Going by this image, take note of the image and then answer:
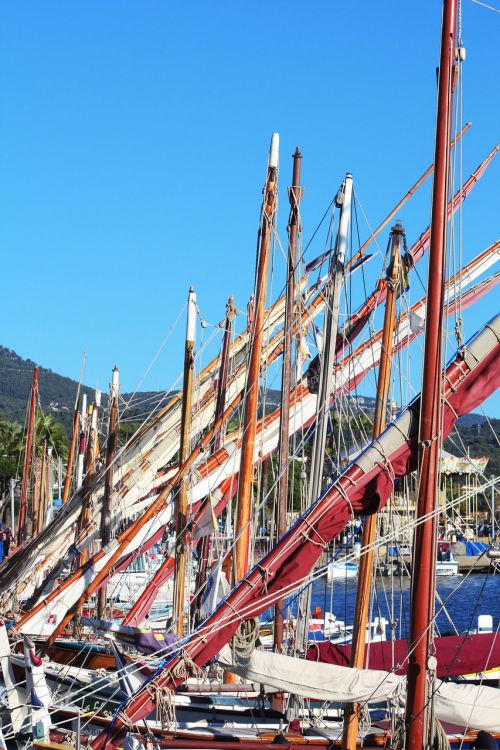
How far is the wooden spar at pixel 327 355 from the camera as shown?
62.1 feet

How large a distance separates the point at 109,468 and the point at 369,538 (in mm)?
12813

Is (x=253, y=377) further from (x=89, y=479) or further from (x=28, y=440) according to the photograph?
(x=28, y=440)

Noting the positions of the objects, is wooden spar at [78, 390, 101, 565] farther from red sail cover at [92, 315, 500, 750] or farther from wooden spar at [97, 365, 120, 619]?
red sail cover at [92, 315, 500, 750]

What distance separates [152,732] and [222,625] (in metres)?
3.01

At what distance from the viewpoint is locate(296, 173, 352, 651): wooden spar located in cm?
1892

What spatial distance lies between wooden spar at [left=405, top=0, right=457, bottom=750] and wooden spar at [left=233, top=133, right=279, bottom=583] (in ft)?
21.8

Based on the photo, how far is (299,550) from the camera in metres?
13.7

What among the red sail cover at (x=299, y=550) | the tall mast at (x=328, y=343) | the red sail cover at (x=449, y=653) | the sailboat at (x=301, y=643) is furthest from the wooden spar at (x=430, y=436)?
the red sail cover at (x=449, y=653)

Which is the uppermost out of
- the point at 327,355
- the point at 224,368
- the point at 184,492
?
the point at 224,368

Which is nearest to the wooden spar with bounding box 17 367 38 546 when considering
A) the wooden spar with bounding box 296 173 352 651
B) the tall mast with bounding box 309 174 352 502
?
the wooden spar with bounding box 296 173 352 651

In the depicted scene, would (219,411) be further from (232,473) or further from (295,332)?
(295,332)

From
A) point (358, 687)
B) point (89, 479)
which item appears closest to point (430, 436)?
point (358, 687)

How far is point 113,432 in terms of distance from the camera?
31.3 metres

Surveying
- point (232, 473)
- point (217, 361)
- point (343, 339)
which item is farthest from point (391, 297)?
point (217, 361)
